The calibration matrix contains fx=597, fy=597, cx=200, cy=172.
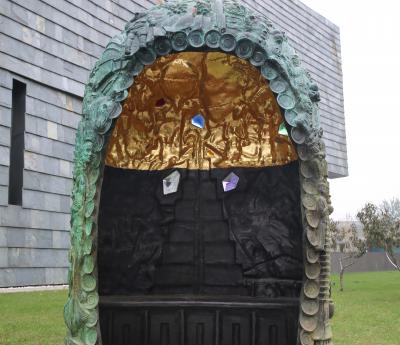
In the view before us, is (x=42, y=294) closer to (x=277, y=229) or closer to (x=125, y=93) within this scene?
(x=277, y=229)

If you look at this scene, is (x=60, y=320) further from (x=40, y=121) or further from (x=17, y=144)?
(x=40, y=121)

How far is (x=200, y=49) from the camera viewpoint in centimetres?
535

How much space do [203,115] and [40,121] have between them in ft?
39.4

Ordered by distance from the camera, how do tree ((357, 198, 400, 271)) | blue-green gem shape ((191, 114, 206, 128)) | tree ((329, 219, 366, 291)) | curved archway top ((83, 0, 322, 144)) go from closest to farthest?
curved archway top ((83, 0, 322, 144)) < blue-green gem shape ((191, 114, 206, 128)) < tree ((357, 198, 400, 271)) < tree ((329, 219, 366, 291))

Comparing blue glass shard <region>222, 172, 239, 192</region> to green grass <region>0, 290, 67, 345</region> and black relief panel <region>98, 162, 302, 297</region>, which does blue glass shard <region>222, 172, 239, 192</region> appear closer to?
black relief panel <region>98, 162, 302, 297</region>

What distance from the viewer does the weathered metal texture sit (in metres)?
5.14

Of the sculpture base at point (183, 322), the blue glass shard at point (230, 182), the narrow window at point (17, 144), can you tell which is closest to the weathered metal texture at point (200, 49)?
the sculpture base at point (183, 322)

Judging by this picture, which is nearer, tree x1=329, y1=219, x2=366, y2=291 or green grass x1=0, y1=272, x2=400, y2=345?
green grass x1=0, y1=272, x2=400, y2=345

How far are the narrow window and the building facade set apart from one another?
0.03m

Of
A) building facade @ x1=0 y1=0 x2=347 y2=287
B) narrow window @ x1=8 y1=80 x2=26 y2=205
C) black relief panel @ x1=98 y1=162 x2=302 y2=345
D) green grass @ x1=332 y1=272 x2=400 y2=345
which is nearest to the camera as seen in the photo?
black relief panel @ x1=98 y1=162 x2=302 y2=345

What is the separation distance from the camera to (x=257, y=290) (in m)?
A: 7.38

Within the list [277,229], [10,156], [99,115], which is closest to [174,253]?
[277,229]

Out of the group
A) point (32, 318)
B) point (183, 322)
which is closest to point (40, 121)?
point (32, 318)

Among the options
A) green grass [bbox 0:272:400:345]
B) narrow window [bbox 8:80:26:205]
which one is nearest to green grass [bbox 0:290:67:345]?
green grass [bbox 0:272:400:345]
